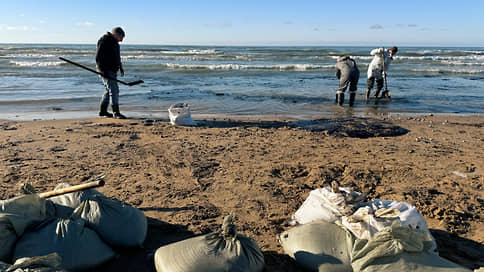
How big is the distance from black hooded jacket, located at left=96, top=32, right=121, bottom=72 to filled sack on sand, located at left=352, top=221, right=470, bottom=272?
5372 millimetres

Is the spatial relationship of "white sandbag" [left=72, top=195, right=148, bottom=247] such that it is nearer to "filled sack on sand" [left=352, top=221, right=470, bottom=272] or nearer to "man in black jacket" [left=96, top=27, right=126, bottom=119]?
"filled sack on sand" [left=352, top=221, right=470, bottom=272]

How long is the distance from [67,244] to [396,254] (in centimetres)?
195

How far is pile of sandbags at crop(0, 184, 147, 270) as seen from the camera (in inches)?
75.2

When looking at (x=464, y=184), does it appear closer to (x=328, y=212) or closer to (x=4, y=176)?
(x=328, y=212)

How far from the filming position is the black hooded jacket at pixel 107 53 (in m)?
5.70

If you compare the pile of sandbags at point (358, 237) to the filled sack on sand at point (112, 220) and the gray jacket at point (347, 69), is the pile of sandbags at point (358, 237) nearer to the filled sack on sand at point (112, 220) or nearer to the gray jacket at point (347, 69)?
the filled sack on sand at point (112, 220)

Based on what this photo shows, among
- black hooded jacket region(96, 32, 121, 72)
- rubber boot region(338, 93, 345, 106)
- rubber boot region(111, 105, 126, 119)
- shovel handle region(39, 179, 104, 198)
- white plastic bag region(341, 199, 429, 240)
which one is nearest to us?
white plastic bag region(341, 199, 429, 240)

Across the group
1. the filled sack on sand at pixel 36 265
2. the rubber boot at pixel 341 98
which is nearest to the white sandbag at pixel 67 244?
the filled sack on sand at pixel 36 265

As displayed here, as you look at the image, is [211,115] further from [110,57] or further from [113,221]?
[113,221]

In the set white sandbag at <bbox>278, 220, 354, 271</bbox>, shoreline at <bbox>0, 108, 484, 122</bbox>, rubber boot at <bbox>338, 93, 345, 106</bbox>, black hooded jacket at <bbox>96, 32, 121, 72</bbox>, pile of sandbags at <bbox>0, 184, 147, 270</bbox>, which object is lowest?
white sandbag at <bbox>278, 220, 354, 271</bbox>

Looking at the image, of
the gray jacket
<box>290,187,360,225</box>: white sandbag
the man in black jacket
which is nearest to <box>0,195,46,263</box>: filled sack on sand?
<box>290,187,360,225</box>: white sandbag

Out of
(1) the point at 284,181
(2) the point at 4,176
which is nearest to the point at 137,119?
(2) the point at 4,176

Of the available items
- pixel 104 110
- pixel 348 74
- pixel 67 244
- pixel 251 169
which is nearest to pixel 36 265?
pixel 67 244

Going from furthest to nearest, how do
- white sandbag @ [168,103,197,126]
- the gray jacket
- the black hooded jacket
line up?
the gray jacket → the black hooded jacket → white sandbag @ [168,103,197,126]
